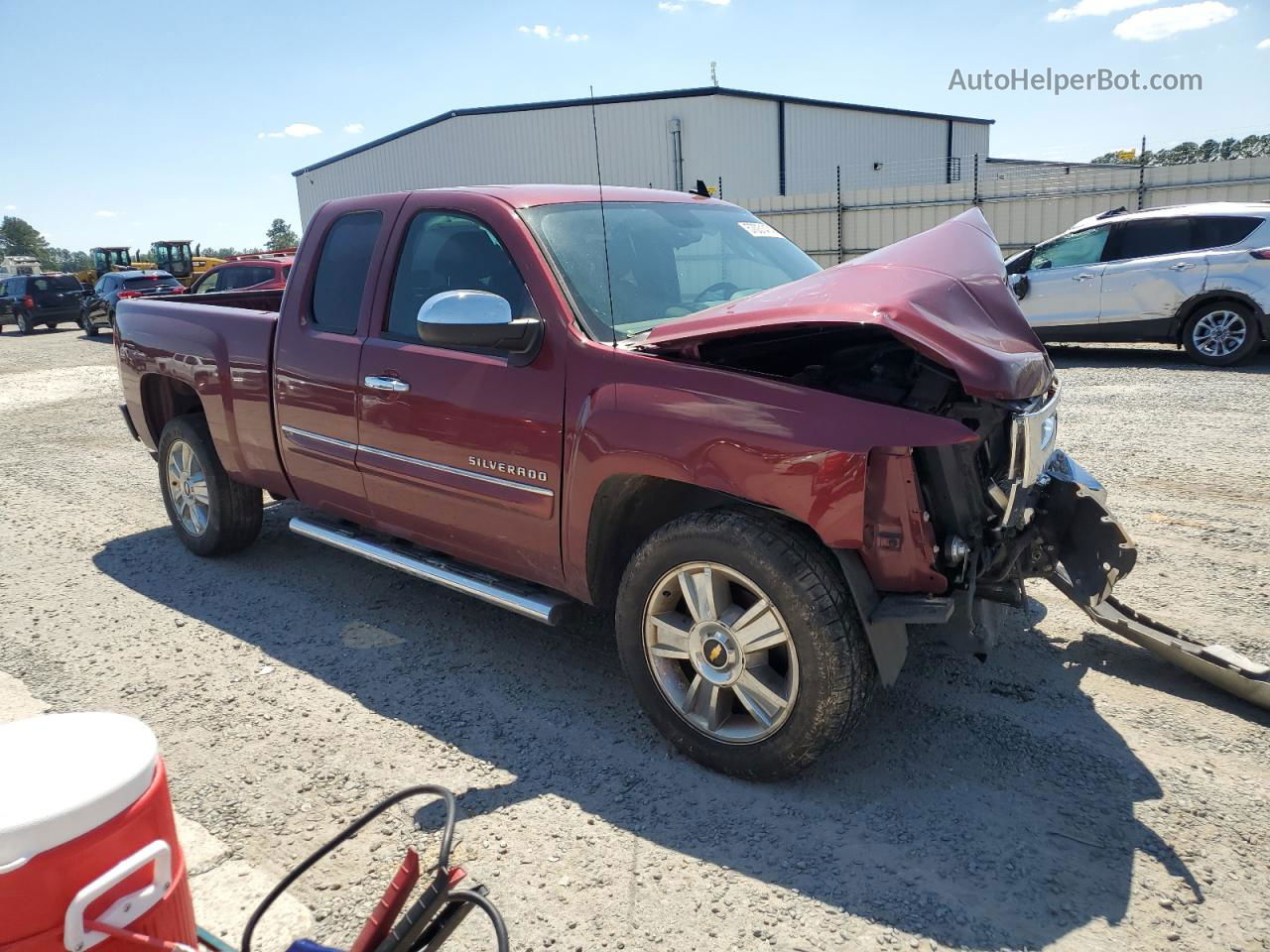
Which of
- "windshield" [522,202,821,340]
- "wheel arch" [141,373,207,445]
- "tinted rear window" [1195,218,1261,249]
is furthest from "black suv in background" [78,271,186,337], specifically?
"windshield" [522,202,821,340]

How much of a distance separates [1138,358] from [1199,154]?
14392mm

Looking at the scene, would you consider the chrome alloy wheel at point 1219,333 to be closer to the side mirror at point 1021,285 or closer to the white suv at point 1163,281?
the white suv at point 1163,281

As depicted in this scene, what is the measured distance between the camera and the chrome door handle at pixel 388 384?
385cm

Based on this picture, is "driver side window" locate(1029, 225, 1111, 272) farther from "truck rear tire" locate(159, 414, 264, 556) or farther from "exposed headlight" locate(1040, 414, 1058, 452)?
"truck rear tire" locate(159, 414, 264, 556)

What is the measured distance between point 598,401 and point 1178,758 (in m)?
2.26

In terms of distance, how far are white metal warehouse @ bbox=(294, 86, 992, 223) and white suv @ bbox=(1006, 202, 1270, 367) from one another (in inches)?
642

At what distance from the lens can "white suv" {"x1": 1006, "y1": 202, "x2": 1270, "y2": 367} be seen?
10227 millimetres

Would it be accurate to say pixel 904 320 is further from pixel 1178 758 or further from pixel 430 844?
pixel 430 844

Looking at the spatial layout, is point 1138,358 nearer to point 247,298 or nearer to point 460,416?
point 247,298

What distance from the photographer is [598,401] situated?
318 centimetres

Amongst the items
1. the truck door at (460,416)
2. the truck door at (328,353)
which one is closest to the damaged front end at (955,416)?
the truck door at (460,416)

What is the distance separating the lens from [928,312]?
2795 mm

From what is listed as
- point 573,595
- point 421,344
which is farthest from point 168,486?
point 573,595

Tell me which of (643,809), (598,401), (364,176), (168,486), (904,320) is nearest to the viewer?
(904,320)
